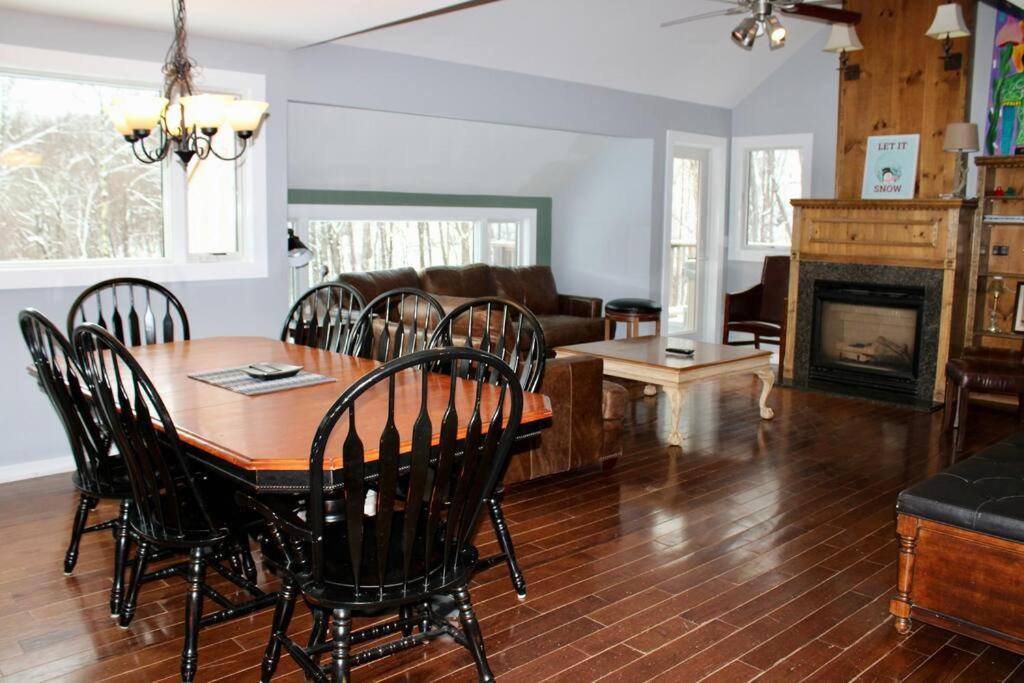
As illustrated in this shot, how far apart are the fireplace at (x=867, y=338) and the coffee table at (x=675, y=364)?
3.64ft

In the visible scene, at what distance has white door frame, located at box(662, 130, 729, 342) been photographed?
7.85 meters

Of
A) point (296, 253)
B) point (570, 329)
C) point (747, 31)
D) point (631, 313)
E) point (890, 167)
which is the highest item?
point (747, 31)

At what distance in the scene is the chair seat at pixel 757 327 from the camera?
7.19 m

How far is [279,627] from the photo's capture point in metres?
2.39

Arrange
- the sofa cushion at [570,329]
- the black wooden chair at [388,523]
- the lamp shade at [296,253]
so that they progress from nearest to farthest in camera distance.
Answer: the black wooden chair at [388,523], the lamp shade at [296,253], the sofa cushion at [570,329]

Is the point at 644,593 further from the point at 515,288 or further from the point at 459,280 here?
the point at 515,288

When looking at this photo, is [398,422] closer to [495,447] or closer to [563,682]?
[495,447]

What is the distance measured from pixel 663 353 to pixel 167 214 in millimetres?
2927

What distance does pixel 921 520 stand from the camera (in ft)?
9.20

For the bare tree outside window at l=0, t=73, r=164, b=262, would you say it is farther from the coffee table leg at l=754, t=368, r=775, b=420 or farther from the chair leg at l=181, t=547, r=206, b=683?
the coffee table leg at l=754, t=368, r=775, b=420

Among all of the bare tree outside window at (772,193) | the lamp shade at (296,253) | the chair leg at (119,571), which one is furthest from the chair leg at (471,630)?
the bare tree outside window at (772,193)

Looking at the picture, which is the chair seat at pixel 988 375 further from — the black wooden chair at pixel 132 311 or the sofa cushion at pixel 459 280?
the black wooden chair at pixel 132 311

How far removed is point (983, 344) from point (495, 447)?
5435 millimetres

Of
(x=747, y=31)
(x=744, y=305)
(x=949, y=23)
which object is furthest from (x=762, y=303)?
(x=747, y=31)
